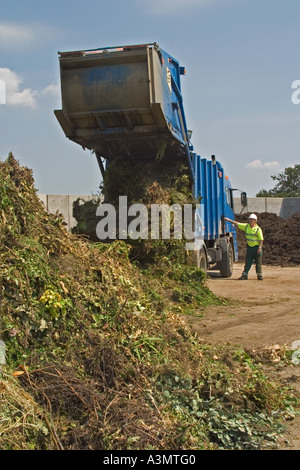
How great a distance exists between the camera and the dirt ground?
5.02m

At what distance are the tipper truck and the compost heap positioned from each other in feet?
9.28

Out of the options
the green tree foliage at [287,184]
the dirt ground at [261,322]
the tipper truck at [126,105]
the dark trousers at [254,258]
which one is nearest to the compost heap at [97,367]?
the dirt ground at [261,322]

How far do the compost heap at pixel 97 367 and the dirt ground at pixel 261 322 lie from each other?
0.99ft

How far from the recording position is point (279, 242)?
1927 cm

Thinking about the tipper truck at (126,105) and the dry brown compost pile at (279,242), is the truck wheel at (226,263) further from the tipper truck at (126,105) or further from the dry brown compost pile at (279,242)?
the dry brown compost pile at (279,242)

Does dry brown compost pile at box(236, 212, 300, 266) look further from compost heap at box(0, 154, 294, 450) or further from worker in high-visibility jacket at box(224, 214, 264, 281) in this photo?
compost heap at box(0, 154, 294, 450)

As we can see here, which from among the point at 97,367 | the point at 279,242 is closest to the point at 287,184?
the point at 279,242

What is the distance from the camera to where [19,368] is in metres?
3.81

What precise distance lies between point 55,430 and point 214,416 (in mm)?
1193

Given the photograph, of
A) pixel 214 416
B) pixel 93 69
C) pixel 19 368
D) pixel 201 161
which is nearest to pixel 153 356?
pixel 214 416

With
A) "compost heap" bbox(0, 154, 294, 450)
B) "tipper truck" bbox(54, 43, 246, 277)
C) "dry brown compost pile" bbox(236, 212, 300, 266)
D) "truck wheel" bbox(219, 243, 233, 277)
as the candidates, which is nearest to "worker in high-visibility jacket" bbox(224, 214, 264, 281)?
"truck wheel" bbox(219, 243, 233, 277)

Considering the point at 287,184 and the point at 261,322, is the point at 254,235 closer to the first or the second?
the point at 261,322

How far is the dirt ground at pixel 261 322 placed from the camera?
502 cm

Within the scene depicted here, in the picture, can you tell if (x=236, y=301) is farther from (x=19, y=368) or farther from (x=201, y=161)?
(x=19, y=368)
